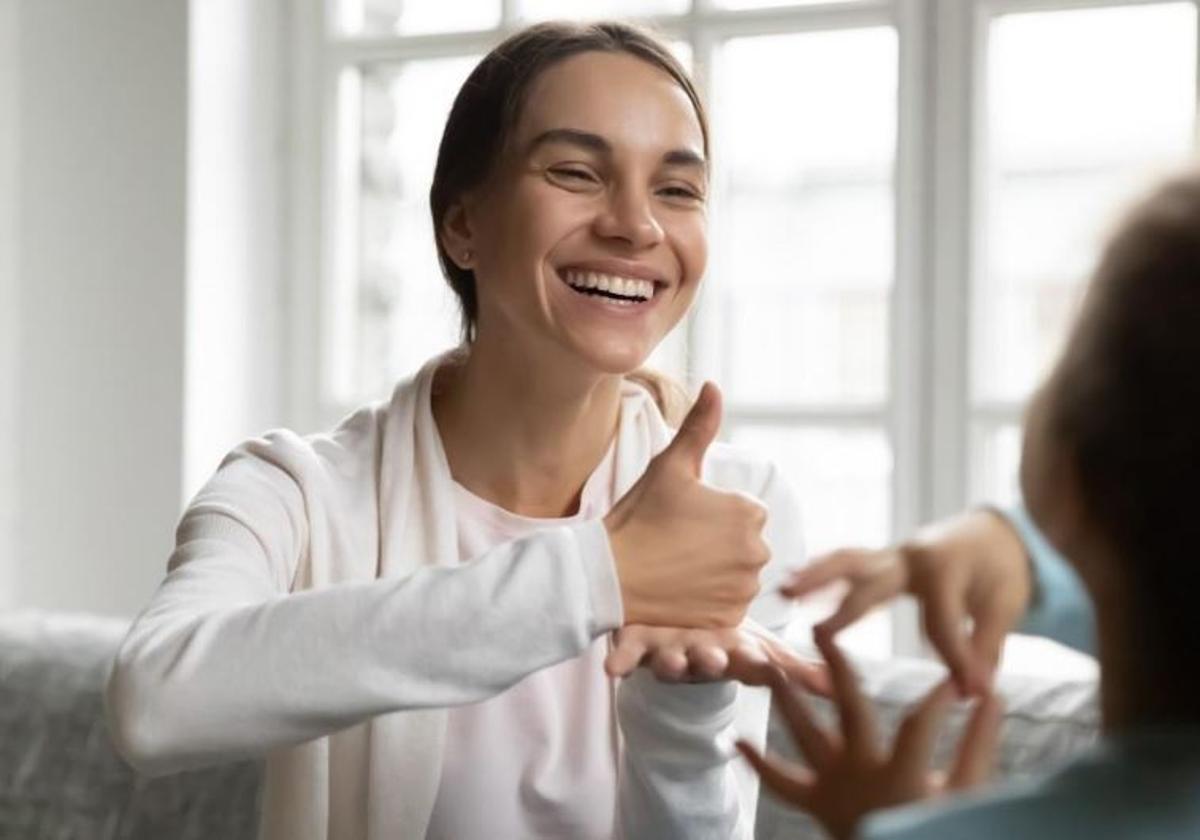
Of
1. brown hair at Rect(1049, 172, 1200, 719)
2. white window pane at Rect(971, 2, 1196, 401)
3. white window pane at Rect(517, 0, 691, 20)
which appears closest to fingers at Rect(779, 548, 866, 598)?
brown hair at Rect(1049, 172, 1200, 719)

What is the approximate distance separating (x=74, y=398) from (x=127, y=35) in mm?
679

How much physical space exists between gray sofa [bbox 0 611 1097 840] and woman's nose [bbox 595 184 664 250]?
2.05 ft

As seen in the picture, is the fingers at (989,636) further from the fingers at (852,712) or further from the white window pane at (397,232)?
the white window pane at (397,232)

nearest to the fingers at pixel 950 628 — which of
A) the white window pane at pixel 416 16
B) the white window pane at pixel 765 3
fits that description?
the white window pane at pixel 765 3

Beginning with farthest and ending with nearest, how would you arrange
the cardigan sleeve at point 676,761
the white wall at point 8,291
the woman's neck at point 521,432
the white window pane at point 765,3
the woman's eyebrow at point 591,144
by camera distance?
the white wall at point 8,291, the white window pane at point 765,3, the woman's neck at point 521,432, the woman's eyebrow at point 591,144, the cardigan sleeve at point 676,761

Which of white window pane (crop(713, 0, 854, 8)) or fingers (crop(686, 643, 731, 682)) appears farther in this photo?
white window pane (crop(713, 0, 854, 8))

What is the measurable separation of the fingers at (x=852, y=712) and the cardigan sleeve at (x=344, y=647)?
0.35 metres

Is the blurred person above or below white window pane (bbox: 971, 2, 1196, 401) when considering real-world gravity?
below

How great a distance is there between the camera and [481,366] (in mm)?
1913

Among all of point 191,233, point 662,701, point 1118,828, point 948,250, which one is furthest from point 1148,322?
point 191,233

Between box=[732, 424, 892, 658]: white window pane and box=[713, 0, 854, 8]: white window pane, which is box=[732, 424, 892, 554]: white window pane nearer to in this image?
box=[732, 424, 892, 658]: white window pane

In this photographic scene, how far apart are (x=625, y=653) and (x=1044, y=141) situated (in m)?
1.84

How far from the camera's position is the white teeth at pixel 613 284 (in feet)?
5.81

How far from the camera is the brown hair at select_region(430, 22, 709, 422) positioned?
6.09 ft
